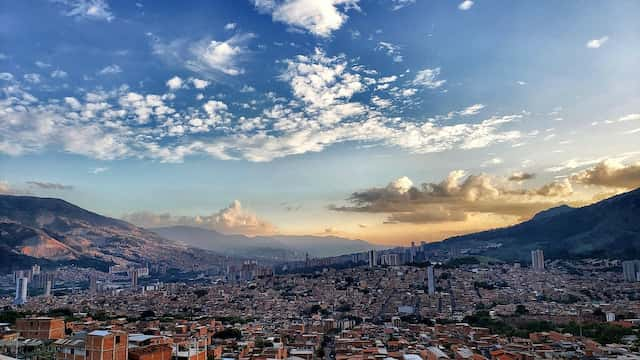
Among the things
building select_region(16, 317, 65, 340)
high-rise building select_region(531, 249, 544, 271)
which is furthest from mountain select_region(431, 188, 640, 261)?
building select_region(16, 317, 65, 340)

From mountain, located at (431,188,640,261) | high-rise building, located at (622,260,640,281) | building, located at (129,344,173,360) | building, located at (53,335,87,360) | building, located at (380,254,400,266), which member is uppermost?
mountain, located at (431,188,640,261)

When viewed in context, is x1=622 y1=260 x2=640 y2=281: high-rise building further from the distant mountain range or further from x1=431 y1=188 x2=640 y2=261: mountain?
the distant mountain range

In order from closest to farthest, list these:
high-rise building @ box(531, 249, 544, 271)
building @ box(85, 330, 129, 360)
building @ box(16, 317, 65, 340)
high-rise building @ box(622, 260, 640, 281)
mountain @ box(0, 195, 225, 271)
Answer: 1. building @ box(85, 330, 129, 360)
2. building @ box(16, 317, 65, 340)
3. high-rise building @ box(622, 260, 640, 281)
4. high-rise building @ box(531, 249, 544, 271)
5. mountain @ box(0, 195, 225, 271)

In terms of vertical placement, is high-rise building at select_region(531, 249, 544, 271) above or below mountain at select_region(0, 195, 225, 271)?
below

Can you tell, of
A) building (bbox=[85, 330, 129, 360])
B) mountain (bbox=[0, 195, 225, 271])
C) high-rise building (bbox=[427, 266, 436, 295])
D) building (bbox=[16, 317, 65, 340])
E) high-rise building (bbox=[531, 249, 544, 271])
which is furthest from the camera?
mountain (bbox=[0, 195, 225, 271])

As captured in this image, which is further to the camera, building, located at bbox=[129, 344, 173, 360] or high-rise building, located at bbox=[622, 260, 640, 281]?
high-rise building, located at bbox=[622, 260, 640, 281]

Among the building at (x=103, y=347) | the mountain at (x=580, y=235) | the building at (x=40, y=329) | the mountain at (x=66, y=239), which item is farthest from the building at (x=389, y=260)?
the mountain at (x=66, y=239)

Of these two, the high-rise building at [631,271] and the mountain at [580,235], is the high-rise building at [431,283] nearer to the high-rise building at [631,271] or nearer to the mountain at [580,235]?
the high-rise building at [631,271]

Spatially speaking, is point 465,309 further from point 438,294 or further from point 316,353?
point 316,353
